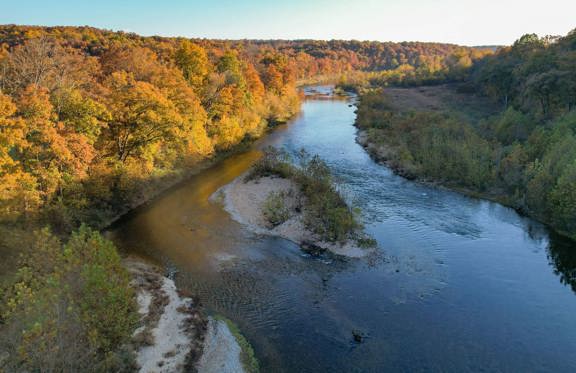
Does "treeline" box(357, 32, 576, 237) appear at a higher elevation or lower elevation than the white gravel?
higher

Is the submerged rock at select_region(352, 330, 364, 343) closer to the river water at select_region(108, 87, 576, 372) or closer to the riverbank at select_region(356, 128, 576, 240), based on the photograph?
the river water at select_region(108, 87, 576, 372)

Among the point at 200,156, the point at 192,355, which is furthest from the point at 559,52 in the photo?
the point at 192,355

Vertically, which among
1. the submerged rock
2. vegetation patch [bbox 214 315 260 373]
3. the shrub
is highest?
the shrub

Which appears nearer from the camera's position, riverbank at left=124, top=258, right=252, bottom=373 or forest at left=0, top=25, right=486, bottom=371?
forest at left=0, top=25, right=486, bottom=371

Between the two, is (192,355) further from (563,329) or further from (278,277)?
(563,329)

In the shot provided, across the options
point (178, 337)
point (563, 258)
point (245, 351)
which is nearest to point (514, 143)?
point (563, 258)

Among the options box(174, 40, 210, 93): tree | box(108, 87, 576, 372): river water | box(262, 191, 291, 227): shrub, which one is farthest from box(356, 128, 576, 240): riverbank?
box(174, 40, 210, 93): tree
